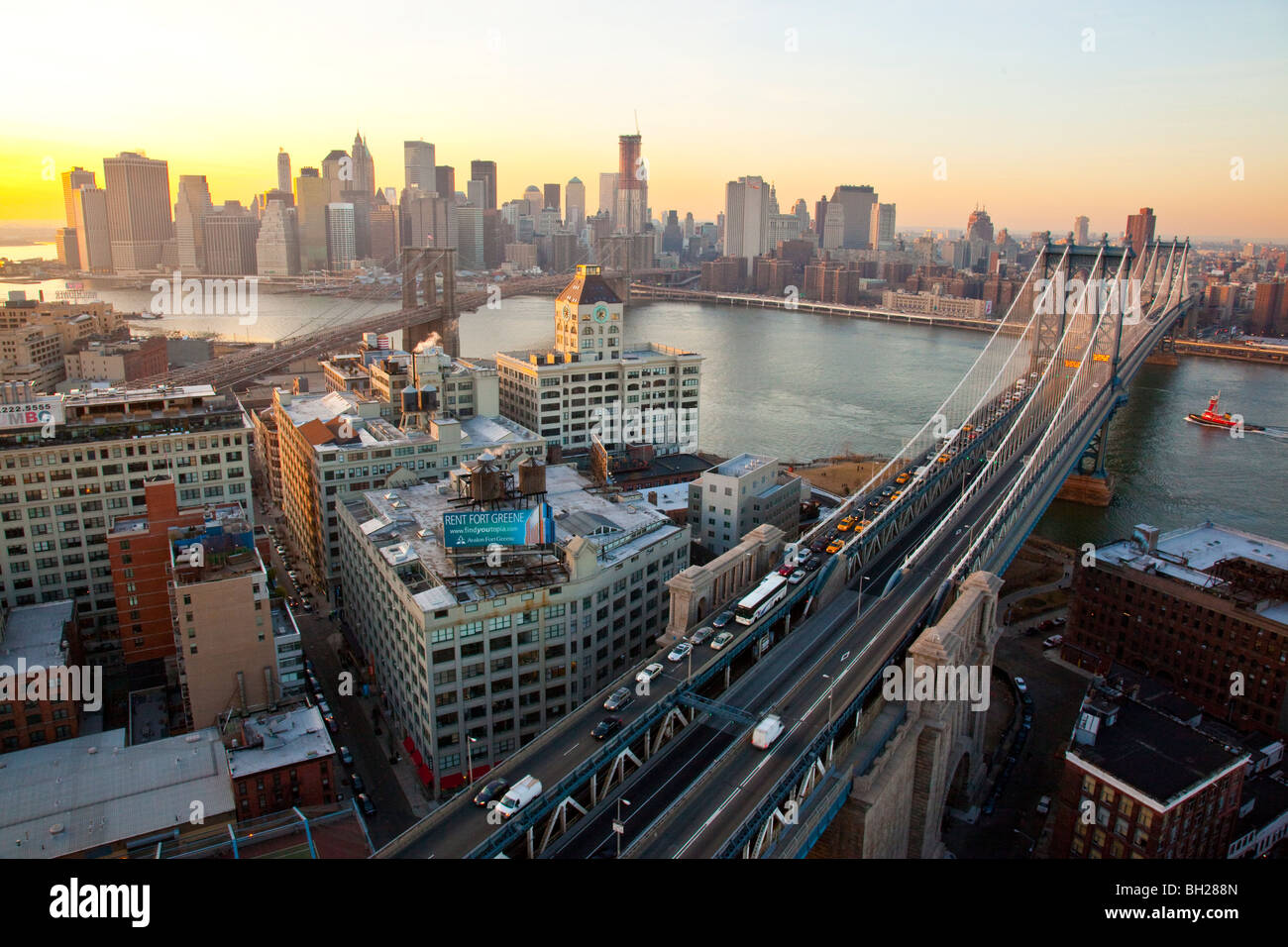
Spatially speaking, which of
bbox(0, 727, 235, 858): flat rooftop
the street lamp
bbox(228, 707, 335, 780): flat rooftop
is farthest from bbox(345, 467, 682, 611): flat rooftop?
the street lamp

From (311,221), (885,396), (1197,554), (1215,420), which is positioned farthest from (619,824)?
(311,221)

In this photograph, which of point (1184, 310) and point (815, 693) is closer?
point (815, 693)

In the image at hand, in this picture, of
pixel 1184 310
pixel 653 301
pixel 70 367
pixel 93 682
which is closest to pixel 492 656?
pixel 93 682

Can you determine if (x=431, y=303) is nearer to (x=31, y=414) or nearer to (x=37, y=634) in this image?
(x=31, y=414)

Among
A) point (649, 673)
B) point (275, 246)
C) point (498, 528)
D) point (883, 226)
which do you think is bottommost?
point (649, 673)

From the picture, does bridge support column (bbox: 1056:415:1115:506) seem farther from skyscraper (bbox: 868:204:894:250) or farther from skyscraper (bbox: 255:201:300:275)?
skyscraper (bbox: 868:204:894:250)

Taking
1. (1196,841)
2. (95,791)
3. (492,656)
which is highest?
(492,656)

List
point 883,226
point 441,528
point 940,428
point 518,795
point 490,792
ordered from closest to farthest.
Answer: point 518,795
point 490,792
point 441,528
point 940,428
point 883,226
